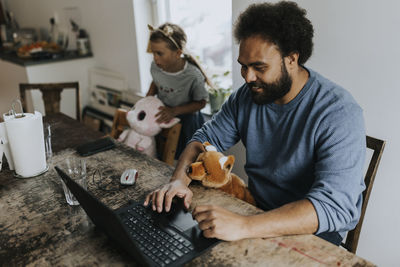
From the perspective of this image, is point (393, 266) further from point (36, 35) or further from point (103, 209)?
point (36, 35)

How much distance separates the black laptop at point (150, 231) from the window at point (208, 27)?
1421 mm

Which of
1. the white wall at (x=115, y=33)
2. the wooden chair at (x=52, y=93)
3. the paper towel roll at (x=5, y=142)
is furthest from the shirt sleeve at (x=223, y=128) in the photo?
the white wall at (x=115, y=33)

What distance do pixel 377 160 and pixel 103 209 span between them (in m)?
0.93

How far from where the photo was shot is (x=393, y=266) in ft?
5.12

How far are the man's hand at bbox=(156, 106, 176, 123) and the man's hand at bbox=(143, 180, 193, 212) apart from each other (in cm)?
97

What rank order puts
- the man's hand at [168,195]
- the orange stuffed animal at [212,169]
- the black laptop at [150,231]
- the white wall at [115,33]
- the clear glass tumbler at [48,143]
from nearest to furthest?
the black laptop at [150,231] → the man's hand at [168,195] → the orange stuffed animal at [212,169] → the clear glass tumbler at [48,143] → the white wall at [115,33]

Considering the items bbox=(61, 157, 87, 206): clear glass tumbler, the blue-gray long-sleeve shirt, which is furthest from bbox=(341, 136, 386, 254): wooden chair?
bbox=(61, 157, 87, 206): clear glass tumbler

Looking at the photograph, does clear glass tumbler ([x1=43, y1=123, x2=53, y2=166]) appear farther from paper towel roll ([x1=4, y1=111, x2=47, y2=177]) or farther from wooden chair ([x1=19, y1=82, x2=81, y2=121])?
wooden chair ([x1=19, y1=82, x2=81, y2=121])

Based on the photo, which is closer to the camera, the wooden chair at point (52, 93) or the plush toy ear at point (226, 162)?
→ the plush toy ear at point (226, 162)

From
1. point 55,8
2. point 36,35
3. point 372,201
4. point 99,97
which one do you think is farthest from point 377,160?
point 36,35

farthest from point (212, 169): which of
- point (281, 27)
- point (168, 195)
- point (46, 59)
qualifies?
point (46, 59)

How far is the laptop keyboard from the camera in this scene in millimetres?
856

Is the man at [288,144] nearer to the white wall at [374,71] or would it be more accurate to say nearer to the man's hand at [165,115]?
the white wall at [374,71]

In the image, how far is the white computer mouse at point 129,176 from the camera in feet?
4.06
